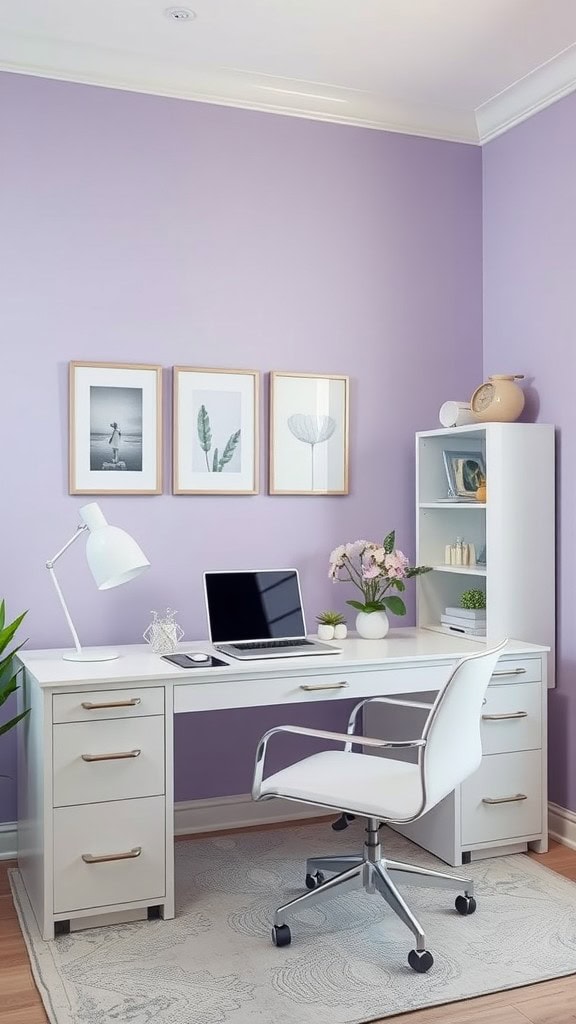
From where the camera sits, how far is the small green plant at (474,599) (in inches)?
139

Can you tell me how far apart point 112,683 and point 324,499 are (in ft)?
4.34

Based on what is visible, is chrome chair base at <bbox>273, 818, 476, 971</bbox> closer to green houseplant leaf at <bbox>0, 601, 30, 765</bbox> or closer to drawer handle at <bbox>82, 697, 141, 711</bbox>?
drawer handle at <bbox>82, 697, 141, 711</bbox>

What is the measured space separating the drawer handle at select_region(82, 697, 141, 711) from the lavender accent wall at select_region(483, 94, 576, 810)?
154 cm

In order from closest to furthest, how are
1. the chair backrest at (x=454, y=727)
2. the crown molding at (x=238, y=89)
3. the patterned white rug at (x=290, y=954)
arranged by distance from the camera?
1. the patterned white rug at (x=290, y=954)
2. the chair backrest at (x=454, y=727)
3. the crown molding at (x=238, y=89)

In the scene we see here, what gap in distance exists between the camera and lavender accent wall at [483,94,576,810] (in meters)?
3.41

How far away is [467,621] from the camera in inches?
137

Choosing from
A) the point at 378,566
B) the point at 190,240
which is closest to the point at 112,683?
the point at 378,566

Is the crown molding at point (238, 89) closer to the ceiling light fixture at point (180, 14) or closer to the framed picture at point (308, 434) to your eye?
the ceiling light fixture at point (180, 14)

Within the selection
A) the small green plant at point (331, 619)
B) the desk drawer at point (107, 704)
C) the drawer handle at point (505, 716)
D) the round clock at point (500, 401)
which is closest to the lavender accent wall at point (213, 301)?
the small green plant at point (331, 619)

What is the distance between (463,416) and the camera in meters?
3.61

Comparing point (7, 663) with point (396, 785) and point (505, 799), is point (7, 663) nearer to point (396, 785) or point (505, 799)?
point (396, 785)

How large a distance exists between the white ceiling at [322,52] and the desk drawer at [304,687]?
211cm

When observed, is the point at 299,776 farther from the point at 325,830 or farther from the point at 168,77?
the point at 168,77

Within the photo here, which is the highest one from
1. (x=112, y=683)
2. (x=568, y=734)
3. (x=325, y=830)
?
(x=112, y=683)
